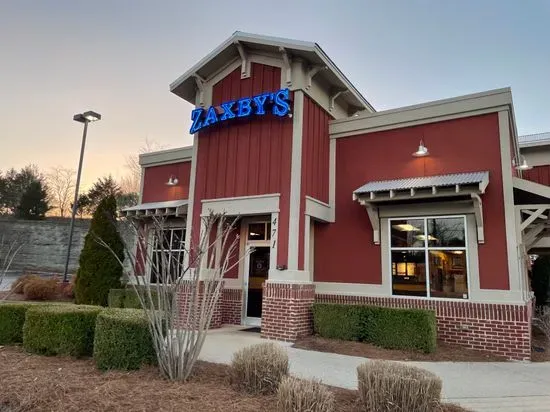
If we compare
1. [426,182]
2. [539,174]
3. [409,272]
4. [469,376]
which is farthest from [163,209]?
[539,174]

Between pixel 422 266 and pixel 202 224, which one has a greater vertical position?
pixel 202 224

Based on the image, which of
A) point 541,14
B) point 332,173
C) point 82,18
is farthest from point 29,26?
point 541,14

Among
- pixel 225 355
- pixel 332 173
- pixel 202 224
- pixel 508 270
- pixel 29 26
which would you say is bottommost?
pixel 225 355

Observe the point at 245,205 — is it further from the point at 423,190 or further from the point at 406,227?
the point at 423,190

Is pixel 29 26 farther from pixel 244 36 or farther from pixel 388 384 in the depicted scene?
pixel 388 384

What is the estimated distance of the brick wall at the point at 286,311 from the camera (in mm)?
8414

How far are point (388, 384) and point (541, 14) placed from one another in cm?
1343

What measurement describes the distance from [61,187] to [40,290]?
25765 millimetres

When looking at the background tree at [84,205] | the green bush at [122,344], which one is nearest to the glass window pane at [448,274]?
the green bush at [122,344]

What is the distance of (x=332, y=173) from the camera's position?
10547mm

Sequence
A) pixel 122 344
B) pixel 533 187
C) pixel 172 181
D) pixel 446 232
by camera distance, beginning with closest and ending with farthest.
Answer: pixel 122 344 → pixel 533 187 → pixel 446 232 → pixel 172 181

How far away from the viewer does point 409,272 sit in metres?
9.02

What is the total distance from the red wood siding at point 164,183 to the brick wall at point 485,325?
8.49m

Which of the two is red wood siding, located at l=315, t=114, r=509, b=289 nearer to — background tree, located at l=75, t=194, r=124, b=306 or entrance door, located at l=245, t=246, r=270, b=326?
entrance door, located at l=245, t=246, r=270, b=326
